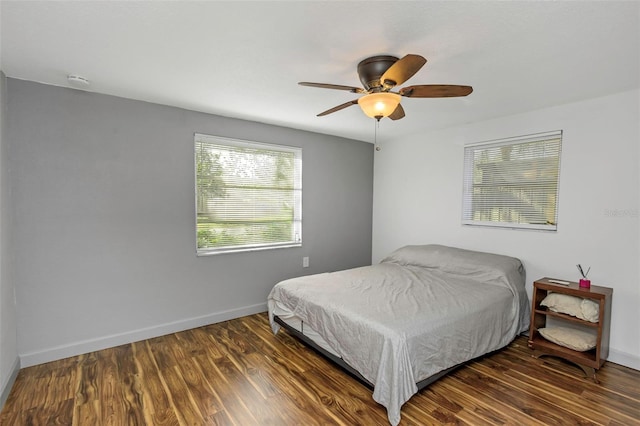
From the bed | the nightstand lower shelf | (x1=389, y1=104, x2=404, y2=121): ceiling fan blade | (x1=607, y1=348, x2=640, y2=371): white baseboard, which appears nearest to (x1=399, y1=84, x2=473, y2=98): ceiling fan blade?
(x1=389, y1=104, x2=404, y2=121): ceiling fan blade

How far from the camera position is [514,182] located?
10.9 feet

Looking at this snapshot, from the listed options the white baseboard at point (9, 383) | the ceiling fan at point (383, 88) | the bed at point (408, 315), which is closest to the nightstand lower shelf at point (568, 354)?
the bed at point (408, 315)

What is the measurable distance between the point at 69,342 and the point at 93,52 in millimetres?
2393

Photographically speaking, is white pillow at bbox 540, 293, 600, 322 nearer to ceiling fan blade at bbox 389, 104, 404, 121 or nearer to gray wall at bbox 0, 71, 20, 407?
ceiling fan blade at bbox 389, 104, 404, 121

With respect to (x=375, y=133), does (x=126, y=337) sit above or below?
below

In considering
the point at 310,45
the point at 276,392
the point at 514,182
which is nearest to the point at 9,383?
the point at 276,392

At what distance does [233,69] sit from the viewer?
2.21 meters

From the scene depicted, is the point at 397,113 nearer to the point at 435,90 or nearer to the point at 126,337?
the point at 435,90

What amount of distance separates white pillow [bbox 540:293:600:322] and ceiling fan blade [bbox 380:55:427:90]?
236cm

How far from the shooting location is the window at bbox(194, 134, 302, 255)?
3.38 metres

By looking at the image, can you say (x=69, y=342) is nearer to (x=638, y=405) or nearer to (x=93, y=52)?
(x=93, y=52)

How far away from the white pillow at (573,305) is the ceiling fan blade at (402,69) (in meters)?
2.36

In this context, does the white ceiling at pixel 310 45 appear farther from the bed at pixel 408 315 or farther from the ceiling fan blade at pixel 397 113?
the bed at pixel 408 315

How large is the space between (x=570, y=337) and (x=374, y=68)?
270 centimetres
